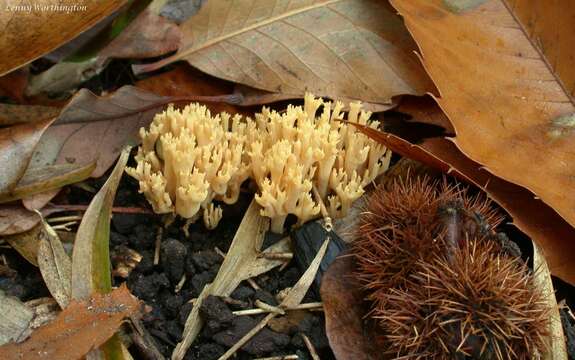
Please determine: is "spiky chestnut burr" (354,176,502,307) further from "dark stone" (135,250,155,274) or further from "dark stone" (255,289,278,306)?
"dark stone" (135,250,155,274)

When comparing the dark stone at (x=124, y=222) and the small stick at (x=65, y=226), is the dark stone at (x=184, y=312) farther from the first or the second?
the small stick at (x=65, y=226)

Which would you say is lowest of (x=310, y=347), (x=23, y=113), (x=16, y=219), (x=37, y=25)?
(x=310, y=347)

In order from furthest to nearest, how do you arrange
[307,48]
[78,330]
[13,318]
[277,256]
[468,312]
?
1. [307,48]
2. [277,256]
3. [13,318]
4. [78,330]
5. [468,312]

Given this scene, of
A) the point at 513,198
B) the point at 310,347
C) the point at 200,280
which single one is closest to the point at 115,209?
the point at 200,280

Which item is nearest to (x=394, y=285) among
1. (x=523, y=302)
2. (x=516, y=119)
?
(x=523, y=302)

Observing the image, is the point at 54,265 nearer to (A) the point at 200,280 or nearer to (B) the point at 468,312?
(A) the point at 200,280

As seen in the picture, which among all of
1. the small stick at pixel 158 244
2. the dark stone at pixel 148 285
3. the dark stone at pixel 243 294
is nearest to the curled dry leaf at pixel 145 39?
the small stick at pixel 158 244
